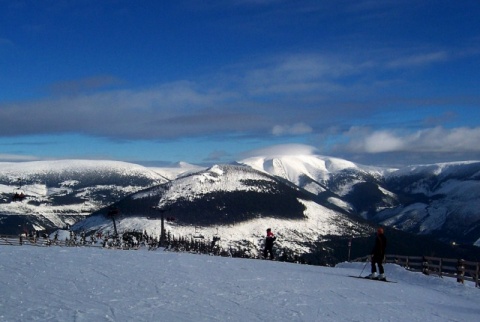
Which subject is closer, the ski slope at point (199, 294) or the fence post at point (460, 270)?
the ski slope at point (199, 294)

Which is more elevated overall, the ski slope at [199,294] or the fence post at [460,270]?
the fence post at [460,270]

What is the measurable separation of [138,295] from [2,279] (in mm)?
6067

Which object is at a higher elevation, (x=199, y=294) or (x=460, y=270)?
(x=460, y=270)

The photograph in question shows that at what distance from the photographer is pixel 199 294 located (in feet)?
65.2

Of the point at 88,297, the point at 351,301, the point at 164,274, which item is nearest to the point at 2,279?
the point at 88,297

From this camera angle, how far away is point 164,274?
24812 mm

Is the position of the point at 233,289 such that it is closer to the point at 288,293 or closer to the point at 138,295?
the point at 288,293

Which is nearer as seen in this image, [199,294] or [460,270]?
[199,294]

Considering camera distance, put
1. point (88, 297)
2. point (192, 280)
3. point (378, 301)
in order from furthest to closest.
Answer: point (192, 280), point (378, 301), point (88, 297)

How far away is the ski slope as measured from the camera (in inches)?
638

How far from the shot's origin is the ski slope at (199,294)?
16.2 m

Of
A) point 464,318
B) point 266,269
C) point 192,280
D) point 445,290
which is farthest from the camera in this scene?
point 266,269

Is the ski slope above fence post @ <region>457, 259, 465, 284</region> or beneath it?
beneath

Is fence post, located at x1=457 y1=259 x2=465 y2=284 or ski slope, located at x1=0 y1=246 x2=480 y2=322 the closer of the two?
ski slope, located at x1=0 y1=246 x2=480 y2=322
